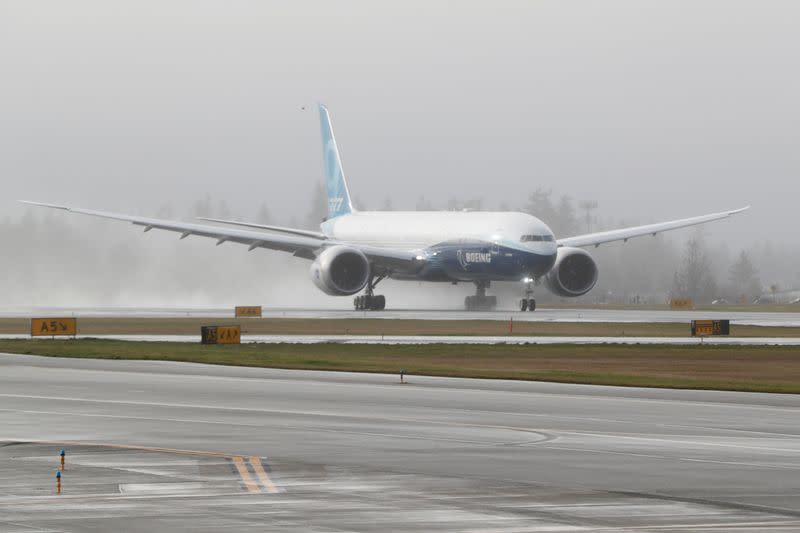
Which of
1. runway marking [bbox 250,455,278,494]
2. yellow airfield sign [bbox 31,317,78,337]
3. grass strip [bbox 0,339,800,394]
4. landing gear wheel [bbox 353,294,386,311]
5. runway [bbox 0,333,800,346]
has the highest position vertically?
landing gear wheel [bbox 353,294,386,311]

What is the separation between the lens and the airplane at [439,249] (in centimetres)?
8300

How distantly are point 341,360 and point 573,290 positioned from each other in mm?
41768

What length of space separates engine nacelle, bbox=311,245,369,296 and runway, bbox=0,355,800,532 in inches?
1768

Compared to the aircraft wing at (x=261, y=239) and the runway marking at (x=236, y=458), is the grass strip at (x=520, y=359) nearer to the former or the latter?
the runway marking at (x=236, y=458)

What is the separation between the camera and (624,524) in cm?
1639

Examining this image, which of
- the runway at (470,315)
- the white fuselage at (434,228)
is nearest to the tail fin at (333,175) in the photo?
the white fuselage at (434,228)

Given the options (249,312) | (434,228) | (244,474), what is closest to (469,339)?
(249,312)

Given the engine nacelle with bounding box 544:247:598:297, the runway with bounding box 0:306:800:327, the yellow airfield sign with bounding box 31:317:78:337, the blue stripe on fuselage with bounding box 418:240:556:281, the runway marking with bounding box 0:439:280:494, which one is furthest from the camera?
the engine nacelle with bounding box 544:247:598:297

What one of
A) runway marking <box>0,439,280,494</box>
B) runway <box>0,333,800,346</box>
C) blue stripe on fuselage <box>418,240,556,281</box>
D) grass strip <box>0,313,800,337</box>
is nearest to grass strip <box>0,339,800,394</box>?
runway <box>0,333,800,346</box>

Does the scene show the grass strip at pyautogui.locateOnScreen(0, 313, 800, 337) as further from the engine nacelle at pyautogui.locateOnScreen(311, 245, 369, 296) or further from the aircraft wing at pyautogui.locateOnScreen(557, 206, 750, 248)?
the aircraft wing at pyautogui.locateOnScreen(557, 206, 750, 248)

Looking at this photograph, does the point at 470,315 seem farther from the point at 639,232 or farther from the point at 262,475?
the point at 262,475

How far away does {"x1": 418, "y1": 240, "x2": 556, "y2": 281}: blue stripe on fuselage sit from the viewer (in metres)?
82.2

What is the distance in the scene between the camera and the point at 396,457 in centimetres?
2281

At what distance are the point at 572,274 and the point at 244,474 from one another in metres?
68.7
